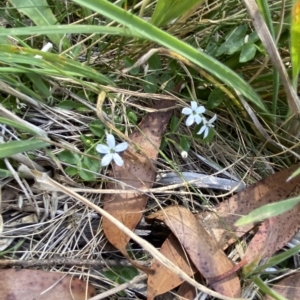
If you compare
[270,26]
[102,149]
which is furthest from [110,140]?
[270,26]

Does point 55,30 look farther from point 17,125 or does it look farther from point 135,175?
point 135,175

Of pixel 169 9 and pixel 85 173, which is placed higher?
pixel 169 9

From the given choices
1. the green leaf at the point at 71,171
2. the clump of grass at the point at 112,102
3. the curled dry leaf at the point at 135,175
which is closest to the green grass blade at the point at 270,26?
the clump of grass at the point at 112,102

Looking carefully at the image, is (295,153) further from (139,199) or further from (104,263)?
(104,263)

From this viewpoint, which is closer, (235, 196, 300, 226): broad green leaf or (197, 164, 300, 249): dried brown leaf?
(235, 196, 300, 226): broad green leaf

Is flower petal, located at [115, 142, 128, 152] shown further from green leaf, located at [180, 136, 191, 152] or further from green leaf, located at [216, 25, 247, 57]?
green leaf, located at [216, 25, 247, 57]

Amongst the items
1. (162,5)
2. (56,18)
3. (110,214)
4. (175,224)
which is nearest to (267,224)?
(175,224)

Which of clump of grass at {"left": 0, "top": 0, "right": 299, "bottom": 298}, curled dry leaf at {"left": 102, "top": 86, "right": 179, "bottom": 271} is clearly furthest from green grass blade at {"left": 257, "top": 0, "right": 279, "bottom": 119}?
curled dry leaf at {"left": 102, "top": 86, "right": 179, "bottom": 271}
